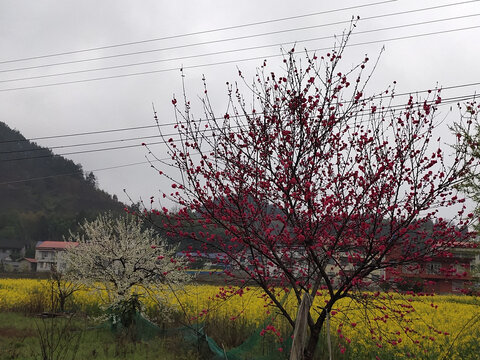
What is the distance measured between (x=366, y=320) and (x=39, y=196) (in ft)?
347

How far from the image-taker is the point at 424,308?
58.1 ft

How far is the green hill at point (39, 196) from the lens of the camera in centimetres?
9219

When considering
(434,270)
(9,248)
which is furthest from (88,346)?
(9,248)

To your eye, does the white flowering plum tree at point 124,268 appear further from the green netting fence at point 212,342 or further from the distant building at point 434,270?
the distant building at point 434,270

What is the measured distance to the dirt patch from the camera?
12205 mm

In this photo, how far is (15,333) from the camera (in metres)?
12.7

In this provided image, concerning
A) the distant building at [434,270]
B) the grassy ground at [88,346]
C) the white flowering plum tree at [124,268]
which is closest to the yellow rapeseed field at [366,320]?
the distant building at [434,270]

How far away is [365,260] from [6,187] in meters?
118

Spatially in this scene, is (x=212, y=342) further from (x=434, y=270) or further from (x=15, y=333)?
(x=15, y=333)

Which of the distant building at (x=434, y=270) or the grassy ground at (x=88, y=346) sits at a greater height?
the distant building at (x=434, y=270)

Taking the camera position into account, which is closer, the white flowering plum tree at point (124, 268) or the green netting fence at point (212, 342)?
the green netting fence at point (212, 342)

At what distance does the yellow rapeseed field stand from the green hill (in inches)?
3081

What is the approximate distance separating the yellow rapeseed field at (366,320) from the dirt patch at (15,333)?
6.93 feet

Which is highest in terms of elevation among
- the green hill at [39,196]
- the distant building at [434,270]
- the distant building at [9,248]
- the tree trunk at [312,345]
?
the green hill at [39,196]
